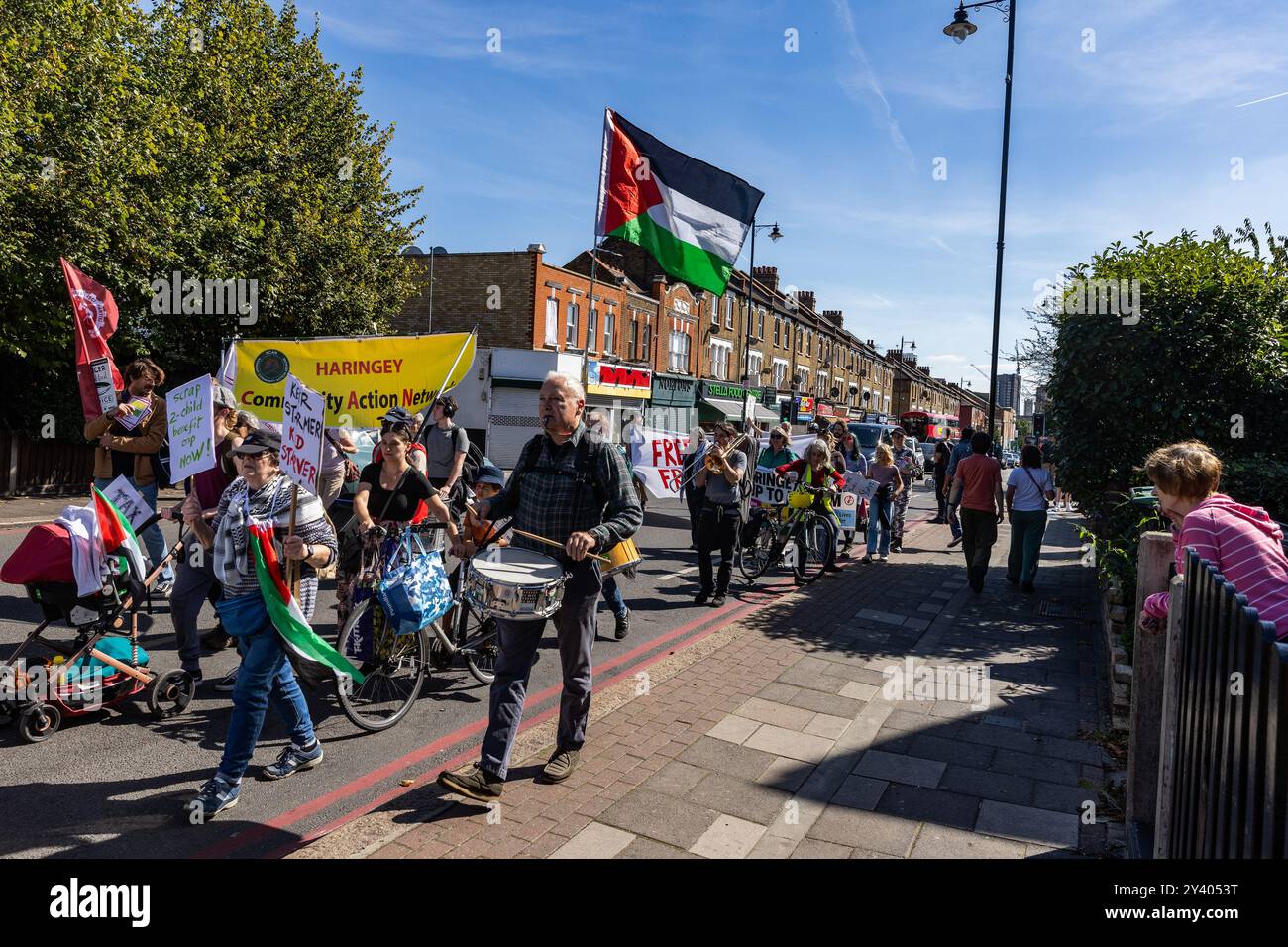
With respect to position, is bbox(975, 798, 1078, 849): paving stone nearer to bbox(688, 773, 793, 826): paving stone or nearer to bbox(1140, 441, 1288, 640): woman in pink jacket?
bbox(688, 773, 793, 826): paving stone

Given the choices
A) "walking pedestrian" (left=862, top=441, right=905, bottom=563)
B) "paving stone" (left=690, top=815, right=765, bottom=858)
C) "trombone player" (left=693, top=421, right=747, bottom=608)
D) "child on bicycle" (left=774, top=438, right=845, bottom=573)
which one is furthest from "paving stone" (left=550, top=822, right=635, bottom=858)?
"walking pedestrian" (left=862, top=441, right=905, bottom=563)

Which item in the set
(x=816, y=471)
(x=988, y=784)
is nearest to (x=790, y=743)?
(x=988, y=784)

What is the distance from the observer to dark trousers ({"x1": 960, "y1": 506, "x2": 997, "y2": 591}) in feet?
32.9

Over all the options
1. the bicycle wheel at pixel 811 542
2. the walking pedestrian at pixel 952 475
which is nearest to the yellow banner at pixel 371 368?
the bicycle wheel at pixel 811 542

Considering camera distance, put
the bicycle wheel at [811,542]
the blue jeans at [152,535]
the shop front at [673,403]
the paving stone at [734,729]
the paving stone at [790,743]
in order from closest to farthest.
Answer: the paving stone at [790,743], the paving stone at [734,729], the blue jeans at [152,535], the bicycle wheel at [811,542], the shop front at [673,403]

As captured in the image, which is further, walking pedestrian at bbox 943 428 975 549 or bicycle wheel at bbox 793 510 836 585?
walking pedestrian at bbox 943 428 975 549

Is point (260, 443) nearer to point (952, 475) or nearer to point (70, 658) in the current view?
point (70, 658)

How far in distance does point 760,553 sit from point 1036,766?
18.9 ft

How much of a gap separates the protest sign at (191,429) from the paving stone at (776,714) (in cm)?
362

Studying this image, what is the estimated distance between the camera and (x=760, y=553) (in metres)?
10.5

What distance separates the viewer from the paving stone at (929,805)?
4133 millimetres

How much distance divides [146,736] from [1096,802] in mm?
5166

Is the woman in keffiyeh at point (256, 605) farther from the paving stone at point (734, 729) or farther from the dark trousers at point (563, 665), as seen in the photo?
the paving stone at point (734, 729)

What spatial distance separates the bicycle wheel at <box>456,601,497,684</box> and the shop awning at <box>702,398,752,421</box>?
131ft
